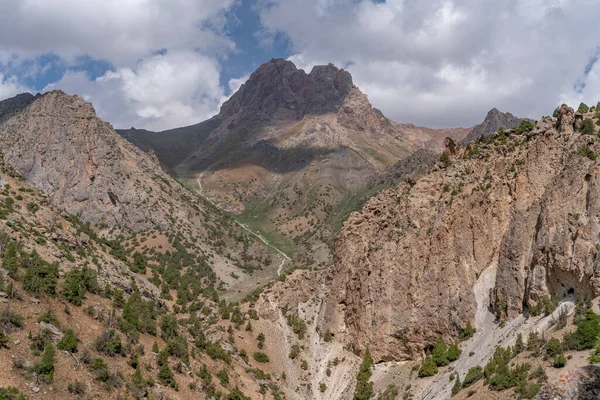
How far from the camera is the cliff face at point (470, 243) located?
46469mm

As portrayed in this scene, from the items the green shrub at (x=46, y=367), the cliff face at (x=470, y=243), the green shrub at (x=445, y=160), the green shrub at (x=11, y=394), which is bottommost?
the green shrub at (x=11, y=394)

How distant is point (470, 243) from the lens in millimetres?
56000

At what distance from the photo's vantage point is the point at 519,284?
49438 mm

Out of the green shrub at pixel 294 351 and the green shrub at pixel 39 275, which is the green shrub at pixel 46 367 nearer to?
the green shrub at pixel 39 275

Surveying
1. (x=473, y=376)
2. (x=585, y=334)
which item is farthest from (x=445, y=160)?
(x=585, y=334)

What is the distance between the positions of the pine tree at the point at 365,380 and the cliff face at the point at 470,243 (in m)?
1.29

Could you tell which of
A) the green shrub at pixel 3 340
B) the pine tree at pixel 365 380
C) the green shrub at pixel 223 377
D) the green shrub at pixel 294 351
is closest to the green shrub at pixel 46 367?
the green shrub at pixel 3 340

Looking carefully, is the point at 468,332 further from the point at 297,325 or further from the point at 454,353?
the point at 297,325

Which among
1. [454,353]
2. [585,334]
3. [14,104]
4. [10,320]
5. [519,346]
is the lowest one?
[454,353]

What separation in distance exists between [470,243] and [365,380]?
63.8 feet

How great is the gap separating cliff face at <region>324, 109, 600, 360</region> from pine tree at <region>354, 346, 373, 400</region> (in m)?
1.29

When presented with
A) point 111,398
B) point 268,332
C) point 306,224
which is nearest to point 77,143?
point 306,224

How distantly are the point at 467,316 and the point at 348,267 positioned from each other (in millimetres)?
17367

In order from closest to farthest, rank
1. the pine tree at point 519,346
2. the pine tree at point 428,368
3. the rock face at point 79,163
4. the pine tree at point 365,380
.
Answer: the pine tree at point 519,346 < the pine tree at point 428,368 < the pine tree at point 365,380 < the rock face at point 79,163
